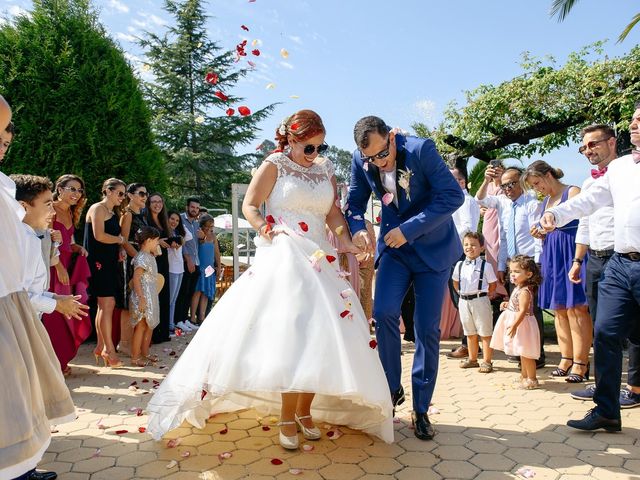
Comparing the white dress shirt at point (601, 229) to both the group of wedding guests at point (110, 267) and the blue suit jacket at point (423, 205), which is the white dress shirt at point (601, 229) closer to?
the blue suit jacket at point (423, 205)

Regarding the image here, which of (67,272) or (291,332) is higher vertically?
(67,272)

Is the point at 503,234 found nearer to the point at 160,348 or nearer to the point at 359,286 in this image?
the point at 359,286

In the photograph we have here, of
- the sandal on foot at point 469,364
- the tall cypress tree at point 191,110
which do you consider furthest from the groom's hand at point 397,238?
the tall cypress tree at point 191,110

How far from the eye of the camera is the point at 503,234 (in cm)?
659

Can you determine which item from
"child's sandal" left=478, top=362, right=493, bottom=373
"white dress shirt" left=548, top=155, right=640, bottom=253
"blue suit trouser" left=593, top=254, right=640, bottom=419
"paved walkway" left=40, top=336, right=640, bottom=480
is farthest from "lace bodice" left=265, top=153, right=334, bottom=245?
"child's sandal" left=478, top=362, right=493, bottom=373

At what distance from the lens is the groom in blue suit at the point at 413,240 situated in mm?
3641

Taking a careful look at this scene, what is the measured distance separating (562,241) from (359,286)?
3.42 m

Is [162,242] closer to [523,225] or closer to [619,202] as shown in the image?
[523,225]

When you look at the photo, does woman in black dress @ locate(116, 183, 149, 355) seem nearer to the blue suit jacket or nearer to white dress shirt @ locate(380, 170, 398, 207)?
the blue suit jacket

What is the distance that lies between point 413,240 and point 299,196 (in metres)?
0.87

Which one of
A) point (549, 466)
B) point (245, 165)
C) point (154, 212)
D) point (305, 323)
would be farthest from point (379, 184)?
point (245, 165)

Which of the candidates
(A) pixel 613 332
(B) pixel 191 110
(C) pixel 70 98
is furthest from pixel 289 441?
(B) pixel 191 110

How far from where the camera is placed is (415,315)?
3.81m

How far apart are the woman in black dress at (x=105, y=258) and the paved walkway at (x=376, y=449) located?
4.93ft
